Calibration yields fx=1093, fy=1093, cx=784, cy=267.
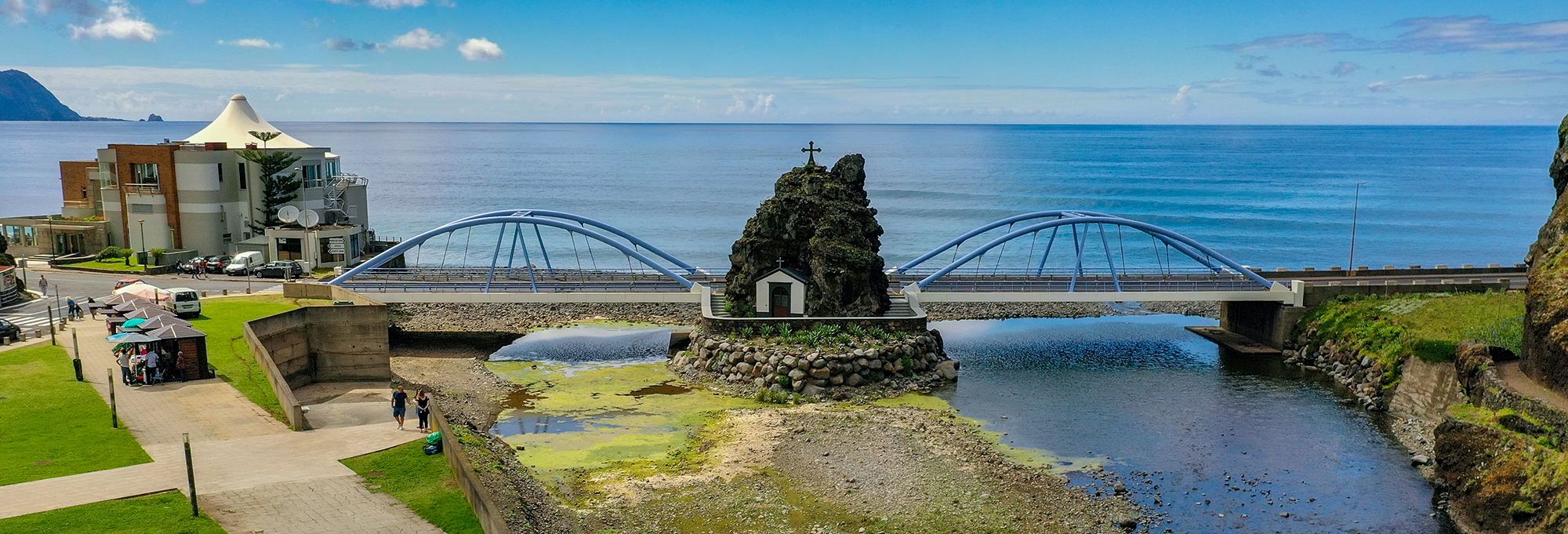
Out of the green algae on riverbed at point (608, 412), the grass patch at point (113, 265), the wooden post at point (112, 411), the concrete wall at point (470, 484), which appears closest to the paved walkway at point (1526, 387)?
the green algae on riverbed at point (608, 412)

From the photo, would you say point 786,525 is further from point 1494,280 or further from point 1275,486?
point 1494,280

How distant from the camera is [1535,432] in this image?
30.9 meters

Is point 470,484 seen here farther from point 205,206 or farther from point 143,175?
point 143,175

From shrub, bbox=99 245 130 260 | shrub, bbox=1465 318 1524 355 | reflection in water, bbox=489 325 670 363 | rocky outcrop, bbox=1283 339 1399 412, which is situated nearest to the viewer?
shrub, bbox=1465 318 1524 355

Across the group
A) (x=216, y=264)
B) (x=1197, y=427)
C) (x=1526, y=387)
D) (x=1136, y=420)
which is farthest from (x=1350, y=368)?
(x=216, y=264)

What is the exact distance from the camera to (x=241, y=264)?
6756cm

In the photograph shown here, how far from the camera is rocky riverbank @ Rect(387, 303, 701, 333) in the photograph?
62.3 m

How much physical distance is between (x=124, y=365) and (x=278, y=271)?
31.3 m

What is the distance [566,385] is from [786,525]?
20.6 m

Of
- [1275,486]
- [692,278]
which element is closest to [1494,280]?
[1275,486]

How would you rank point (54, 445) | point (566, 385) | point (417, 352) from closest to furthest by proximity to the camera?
point (54, 445)
point (566, 385)
point (417, 352)

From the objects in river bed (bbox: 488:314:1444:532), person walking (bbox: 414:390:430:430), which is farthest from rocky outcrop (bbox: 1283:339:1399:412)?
person walking (bbox: 414:390:430:430)

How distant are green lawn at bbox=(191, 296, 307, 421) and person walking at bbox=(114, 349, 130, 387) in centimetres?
276

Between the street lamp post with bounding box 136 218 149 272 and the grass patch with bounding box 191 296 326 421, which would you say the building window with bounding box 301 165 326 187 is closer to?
the street lamp post with bounding box 136 218 149 272
